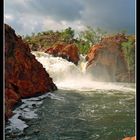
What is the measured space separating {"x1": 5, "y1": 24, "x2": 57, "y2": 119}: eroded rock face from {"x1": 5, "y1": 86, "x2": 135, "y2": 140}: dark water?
25 cm

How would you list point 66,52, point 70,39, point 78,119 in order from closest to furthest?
point 78,119
point 66,52
point 70,39

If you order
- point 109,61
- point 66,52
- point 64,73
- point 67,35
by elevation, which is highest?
point 67,35

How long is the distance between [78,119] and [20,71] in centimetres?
158

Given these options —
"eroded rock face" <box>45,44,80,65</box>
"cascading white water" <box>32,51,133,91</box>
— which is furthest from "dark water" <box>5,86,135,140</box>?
"eroded rock face" <box>45,44,80,65</box>

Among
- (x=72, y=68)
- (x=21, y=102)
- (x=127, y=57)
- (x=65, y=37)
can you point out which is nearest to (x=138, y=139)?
(x=21, y=102)

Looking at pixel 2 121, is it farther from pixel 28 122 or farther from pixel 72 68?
pixel 72 68

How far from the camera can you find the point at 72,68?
333 inches

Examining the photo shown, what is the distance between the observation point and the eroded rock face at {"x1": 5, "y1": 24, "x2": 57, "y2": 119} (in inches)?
175

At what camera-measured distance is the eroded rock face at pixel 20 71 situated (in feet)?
14.5

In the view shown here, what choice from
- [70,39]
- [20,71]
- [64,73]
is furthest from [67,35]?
[20,71]

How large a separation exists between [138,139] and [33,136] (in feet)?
8.05

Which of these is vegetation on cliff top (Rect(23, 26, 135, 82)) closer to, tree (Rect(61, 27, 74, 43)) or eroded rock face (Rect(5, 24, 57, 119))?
tree (Rect(61, 27, 74, 43))

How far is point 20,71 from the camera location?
4711mm

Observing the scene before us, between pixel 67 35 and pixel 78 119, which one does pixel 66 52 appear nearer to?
pixel 67 35
